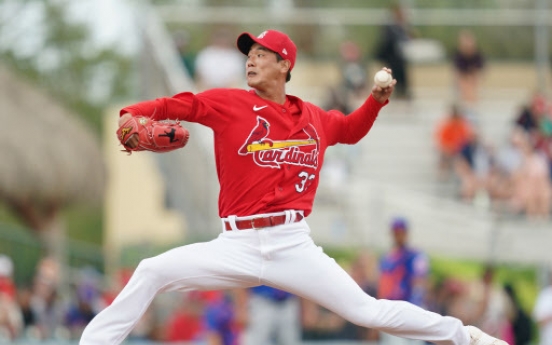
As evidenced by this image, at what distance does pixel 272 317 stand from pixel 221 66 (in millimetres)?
6868

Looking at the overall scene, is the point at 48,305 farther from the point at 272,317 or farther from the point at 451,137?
the point at 451,137

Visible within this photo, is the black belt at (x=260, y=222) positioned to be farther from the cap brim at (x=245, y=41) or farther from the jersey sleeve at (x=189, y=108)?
the cap brim at (x=245, y=41)

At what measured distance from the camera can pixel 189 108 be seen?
27.3 ft

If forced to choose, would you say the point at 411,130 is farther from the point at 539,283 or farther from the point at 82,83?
the point at 82,83

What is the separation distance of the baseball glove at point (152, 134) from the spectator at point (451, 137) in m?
11.8

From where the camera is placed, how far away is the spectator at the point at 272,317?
14.3m

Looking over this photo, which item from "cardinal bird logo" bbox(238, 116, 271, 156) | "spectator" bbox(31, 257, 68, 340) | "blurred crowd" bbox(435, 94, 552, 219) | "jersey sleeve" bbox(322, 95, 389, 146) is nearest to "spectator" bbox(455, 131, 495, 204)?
"blurred crowd" bbox(435, 94, 552, 219)

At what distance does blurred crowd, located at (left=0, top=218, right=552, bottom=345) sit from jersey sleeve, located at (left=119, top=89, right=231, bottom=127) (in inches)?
215

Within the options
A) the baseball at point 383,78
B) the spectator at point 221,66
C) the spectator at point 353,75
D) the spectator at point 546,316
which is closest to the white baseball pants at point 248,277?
the baseball at point 383,78

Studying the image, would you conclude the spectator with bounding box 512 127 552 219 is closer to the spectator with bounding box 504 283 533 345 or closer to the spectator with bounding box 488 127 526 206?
the spectator with bounding box 488 127 526 206

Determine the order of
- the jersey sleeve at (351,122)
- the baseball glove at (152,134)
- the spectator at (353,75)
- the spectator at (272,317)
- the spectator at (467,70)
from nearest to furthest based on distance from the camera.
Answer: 1. the baseball glove at (152,134)
2. the jersey sleeve at (351,122)
3. the spectator at (272,317)
4. the spectator at (353,75)
5. the spectator at (467,70)

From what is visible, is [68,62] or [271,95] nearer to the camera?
[271,95]

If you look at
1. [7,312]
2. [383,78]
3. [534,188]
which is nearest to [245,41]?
[383,78]

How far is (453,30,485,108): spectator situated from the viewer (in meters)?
21.9
